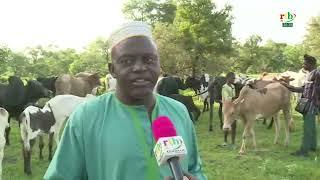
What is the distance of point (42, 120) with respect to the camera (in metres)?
9.16

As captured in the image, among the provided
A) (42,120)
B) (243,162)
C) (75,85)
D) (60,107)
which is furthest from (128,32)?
(75,85)

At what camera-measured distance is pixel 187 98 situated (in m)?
13.0

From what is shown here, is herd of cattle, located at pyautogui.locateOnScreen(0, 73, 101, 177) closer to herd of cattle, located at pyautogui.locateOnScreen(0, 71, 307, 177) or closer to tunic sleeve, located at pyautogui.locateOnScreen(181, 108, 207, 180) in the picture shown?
herd of cattle, located at pyautogui.locateOnScreen(0, 71, 307, 177)

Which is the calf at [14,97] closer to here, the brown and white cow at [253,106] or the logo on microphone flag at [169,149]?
the brown and white cow at [253,106]

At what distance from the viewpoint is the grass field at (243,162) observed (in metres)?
8.54

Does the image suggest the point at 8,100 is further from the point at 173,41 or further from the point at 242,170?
the point at 173,41

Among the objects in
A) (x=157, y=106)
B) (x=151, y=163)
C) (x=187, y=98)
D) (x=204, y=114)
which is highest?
(x=157, y=106)

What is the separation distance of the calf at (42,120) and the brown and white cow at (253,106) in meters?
3.43

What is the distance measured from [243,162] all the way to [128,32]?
26.4ft

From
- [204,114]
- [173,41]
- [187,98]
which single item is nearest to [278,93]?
[187,98]

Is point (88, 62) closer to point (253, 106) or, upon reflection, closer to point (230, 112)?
point (253, 106)

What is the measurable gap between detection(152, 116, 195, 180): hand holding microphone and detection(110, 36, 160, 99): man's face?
291 millimetres

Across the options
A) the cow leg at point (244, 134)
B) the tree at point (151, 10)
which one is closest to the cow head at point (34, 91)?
the cow leg at point (244, 134)

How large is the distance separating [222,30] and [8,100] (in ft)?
82.4
